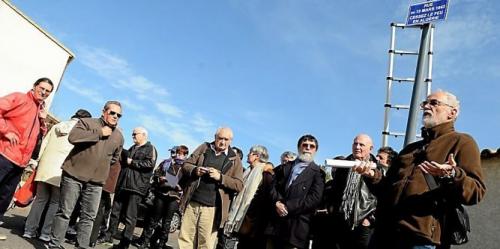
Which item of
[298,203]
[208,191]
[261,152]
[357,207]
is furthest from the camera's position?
[261,152]

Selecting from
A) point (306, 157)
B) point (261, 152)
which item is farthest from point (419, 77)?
point (306, 157)

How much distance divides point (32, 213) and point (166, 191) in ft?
7.16

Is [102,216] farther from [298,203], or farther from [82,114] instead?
[298,203]

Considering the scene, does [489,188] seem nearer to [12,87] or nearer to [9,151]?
[9,151]

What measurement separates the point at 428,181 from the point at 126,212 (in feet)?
17.6

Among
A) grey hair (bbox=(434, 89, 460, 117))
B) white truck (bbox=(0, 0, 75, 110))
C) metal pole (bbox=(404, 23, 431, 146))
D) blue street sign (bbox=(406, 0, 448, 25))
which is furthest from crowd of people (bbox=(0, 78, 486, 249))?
white truck (bbox=(0, 0, 75, 110))

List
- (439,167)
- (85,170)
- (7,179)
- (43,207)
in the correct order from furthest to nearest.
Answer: (43,207), (85,170), (7,179), (439,167)

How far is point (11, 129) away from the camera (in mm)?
5059

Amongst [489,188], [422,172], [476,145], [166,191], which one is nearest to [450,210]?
[422,172]

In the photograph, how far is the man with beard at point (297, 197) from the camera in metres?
5.23

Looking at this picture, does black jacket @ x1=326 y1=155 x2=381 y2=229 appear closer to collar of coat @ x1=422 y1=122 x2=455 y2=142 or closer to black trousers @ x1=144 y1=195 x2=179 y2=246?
collar of coat @ x1=422 y1=122 x2=455 y2=142

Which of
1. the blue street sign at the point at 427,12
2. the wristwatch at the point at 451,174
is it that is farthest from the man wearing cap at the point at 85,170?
the blue street sign at the point at 427,12

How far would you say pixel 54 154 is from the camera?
6.78 meters

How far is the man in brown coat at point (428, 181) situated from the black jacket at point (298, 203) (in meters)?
1.82
